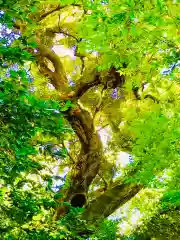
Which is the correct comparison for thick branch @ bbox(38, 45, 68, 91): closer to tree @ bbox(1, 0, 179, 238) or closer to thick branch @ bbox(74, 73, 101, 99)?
tree @ bbox(1, 0, 179, 238)

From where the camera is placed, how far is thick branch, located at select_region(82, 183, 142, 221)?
11.7 m

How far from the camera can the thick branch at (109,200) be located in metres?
11.7

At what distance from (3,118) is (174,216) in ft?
29.8

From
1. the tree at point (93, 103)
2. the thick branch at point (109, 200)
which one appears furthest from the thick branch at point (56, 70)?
the thick branch at point (109, 200)

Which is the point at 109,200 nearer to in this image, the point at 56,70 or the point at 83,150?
the point at 83,150

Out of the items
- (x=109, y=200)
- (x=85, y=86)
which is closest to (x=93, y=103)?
(x=85, y=86)

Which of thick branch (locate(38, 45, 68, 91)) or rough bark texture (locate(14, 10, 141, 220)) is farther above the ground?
thick branch (locate(38, 45, 68, 91))

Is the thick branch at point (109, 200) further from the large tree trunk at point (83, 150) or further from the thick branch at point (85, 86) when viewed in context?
the thick branch at point (85, 86)

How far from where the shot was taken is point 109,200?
1195 centimetres

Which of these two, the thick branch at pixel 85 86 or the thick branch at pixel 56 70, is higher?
the thick branch at pixel 56 70

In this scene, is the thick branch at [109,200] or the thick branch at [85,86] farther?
the thick branch at [109,200]

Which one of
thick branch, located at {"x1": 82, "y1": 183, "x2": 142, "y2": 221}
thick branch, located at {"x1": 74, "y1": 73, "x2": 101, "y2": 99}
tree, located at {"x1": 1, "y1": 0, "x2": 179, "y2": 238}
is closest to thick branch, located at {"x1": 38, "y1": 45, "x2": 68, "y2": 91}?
tree, located at {"x1": 1, "y1": 0, "x2": 179, "y2": 238}

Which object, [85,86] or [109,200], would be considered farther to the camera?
[109,200]

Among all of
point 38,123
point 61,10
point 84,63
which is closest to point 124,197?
point 84,63
